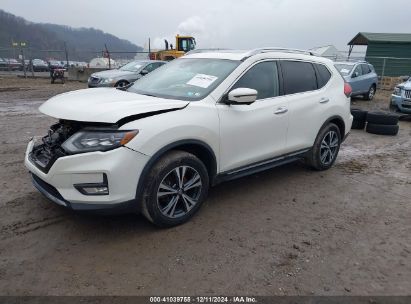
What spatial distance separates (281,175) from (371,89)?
12.3m

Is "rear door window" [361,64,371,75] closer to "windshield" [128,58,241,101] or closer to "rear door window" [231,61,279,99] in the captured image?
"rear door window" [231,61,279,99]

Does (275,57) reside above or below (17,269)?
above

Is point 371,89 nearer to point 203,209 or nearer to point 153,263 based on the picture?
point 203,209

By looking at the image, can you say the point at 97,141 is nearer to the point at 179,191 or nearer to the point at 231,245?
the point at 179,191

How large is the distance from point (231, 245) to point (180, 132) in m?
1.18

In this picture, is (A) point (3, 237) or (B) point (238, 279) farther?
(A) point (3, 237)

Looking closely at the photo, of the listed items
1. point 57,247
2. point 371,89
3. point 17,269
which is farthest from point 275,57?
point 371,89

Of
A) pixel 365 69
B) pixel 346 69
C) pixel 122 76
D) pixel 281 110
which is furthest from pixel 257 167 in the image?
pixel 365 69

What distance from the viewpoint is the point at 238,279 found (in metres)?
2.89

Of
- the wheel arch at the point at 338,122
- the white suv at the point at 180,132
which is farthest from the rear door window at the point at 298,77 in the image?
the wheel arch at the point at 338,122

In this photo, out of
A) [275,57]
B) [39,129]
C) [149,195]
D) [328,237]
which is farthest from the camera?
[39,129]

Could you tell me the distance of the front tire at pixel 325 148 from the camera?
5.26 metres

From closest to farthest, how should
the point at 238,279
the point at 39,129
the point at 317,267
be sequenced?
the point at 238,279
the point at 317,267
the point at 39,129

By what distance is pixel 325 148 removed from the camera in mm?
5449
